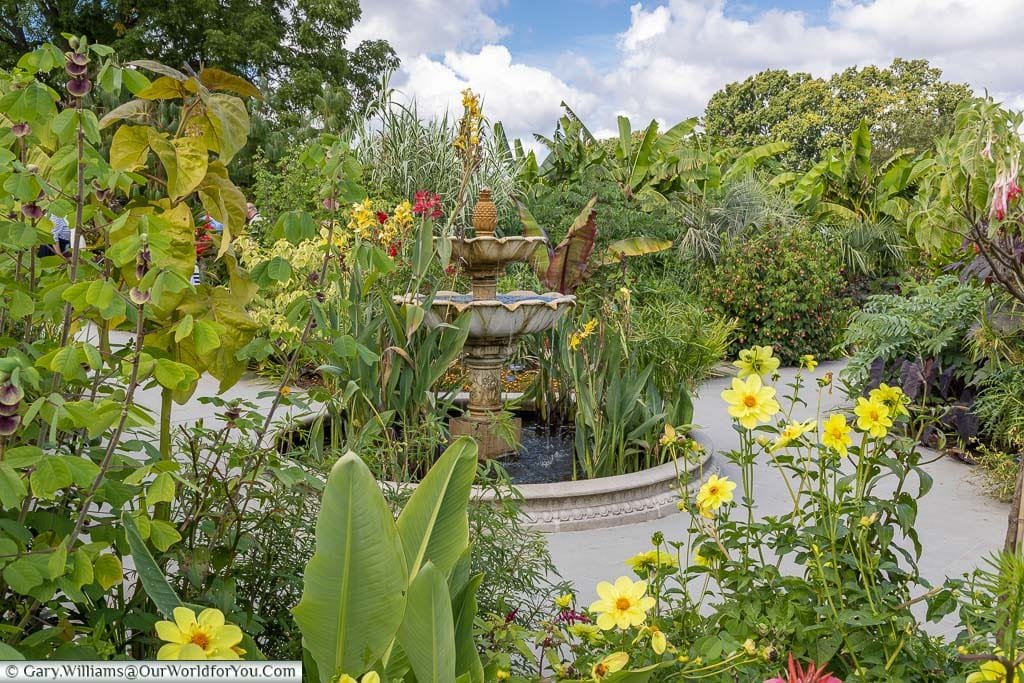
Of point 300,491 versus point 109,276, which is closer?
point 109,276

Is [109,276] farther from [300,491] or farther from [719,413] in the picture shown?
[719,413]

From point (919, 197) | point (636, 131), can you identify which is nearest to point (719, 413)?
point (919, 197)

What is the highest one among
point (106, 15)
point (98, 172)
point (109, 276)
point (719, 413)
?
point (106, 15)

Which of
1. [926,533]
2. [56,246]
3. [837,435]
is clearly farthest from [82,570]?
[926,533]

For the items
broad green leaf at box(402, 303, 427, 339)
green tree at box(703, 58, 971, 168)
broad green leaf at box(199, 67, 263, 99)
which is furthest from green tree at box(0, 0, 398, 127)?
green tree at box(703, 58, 971, 168)

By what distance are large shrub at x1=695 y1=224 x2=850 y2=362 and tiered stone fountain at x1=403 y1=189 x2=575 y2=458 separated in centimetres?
526

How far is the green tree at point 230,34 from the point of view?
789 inches

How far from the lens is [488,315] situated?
5035mm

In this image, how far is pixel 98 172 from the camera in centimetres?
159

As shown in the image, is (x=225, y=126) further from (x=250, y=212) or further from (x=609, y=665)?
(x=250, y=212)

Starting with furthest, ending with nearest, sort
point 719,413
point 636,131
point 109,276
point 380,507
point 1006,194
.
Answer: point 636,131
point 719,413
point 1006,194
point 109,276
point 380,507

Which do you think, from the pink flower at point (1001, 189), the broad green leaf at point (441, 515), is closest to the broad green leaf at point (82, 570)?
the broad green leaf at point (441, 515)

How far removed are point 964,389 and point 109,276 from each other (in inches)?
241

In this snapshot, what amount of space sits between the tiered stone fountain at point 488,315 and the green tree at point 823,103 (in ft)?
108
